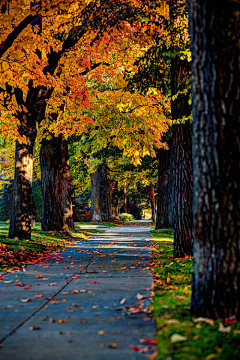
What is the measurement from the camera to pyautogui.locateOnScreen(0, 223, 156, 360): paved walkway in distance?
2818 mm

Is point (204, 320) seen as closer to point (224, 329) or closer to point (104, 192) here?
point (224, 329)

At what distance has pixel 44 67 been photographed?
11211 mm

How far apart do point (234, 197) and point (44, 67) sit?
9372 mm

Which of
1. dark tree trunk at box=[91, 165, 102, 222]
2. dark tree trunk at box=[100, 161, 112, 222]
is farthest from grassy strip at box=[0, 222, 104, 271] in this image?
dark tree trunk at box=[100, 161, 112, 222]

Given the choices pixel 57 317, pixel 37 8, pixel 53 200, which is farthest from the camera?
pixel 53 200

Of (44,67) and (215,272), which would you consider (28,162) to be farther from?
(215,272)

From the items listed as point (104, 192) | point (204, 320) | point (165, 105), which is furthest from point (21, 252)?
point (104, 192)

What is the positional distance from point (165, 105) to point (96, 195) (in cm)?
1286

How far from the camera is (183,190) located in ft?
25.8

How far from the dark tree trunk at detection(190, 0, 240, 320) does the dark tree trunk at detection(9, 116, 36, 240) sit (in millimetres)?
8135

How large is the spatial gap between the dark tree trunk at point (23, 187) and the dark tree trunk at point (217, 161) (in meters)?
8.13

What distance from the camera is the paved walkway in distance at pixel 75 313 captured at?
2818 mm

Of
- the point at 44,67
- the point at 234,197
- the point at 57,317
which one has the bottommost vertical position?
the point at 57,317

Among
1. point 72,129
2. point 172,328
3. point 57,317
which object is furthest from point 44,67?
point 172,328
